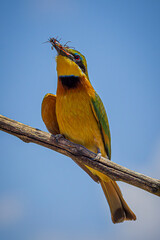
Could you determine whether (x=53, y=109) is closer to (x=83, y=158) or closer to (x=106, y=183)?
(x=83, y=158)

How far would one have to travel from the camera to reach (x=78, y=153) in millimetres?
3211

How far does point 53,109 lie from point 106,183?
1432 millimetres

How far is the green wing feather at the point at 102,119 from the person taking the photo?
3504mm

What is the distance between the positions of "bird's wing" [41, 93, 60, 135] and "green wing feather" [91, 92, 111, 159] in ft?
2.15

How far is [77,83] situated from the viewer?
3525 mm

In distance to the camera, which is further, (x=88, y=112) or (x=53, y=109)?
(x=53, y=109)

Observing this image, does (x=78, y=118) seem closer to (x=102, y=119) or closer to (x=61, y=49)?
(x=102, y=119)

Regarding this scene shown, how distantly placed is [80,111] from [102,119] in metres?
0.40

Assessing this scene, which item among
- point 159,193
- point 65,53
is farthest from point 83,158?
point 65,53

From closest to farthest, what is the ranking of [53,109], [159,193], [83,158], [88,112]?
[159,193] < [83,158] < [88,112] < [53,109]

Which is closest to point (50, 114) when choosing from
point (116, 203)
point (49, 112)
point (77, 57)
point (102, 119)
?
point (49, 112)

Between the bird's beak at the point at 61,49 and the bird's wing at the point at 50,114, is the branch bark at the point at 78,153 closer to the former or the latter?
the bird's wing at the point at 50,114

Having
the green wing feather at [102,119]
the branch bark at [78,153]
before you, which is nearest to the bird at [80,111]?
the green wing feather at [102,119]

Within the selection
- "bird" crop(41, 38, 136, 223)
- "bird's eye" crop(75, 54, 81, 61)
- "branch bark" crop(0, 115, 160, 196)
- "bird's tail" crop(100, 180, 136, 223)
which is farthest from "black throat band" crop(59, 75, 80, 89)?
"bird's tail" crop(100, 180, 136, 223)
